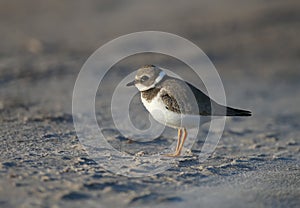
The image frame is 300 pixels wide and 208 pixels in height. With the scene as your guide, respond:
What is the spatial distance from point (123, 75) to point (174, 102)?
575 cm

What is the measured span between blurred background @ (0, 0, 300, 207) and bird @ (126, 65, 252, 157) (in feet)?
1.79

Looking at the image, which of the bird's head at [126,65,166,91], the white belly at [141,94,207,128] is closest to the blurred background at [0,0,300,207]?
the white belly at [141,94,207,128]

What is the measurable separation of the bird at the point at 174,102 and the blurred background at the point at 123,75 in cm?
55

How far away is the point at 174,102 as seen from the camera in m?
6.20

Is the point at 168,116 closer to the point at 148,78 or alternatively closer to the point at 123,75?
the point at 148,78

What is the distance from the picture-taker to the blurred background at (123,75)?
523 centimetres

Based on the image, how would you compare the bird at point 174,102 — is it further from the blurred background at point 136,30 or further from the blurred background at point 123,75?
the blurred background at point 136,30

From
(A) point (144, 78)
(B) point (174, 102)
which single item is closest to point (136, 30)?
(A) point (144, 78)

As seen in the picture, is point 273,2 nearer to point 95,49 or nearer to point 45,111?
point 95,49

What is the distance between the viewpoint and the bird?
6.21 m

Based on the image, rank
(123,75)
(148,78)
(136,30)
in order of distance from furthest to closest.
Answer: (136,30)
(123,75)
(148,78)

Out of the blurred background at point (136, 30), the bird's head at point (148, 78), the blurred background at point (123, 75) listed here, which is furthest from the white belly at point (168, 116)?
the blurred background at point (136, 30)

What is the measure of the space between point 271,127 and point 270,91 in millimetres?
2704

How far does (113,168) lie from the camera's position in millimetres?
5816
